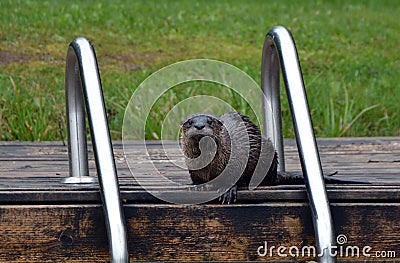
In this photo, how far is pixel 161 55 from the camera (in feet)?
29.2

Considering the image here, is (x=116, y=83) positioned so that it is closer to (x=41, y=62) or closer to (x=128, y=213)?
(x=41, y=62)

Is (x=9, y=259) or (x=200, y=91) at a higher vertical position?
(x=200, y=91)

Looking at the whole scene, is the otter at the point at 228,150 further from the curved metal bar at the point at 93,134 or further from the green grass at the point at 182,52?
the green grass at the point at 182,52

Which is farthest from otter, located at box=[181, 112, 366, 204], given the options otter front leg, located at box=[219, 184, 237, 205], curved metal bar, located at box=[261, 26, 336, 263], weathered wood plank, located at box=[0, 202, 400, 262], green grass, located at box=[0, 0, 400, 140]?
green grass, located at box=[0, 0, 400, 140]

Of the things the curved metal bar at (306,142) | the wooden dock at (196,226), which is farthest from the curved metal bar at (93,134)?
the curved metal bar at (306,142)

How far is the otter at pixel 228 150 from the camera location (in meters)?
2.79

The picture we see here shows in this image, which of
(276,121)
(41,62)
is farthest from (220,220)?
(41,62)

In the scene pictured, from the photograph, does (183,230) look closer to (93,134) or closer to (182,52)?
(93,134)

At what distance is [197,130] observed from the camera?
109 inches

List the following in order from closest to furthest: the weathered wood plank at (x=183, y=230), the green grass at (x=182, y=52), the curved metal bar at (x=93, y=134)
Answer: the curved metal bar at (x=93, y=134), the weathered wood plank at (x=183, y=230), the green grass at (x=182, y=52)

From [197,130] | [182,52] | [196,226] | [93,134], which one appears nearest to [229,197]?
[196,226]

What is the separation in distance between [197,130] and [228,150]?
0.63 feet

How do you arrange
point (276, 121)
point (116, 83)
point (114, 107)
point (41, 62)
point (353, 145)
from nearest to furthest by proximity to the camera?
point (276, 121) → point (353, 145) → point (114, 107) → point (116, 83) → point (41, 62)

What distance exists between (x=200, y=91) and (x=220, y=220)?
4.34 m
